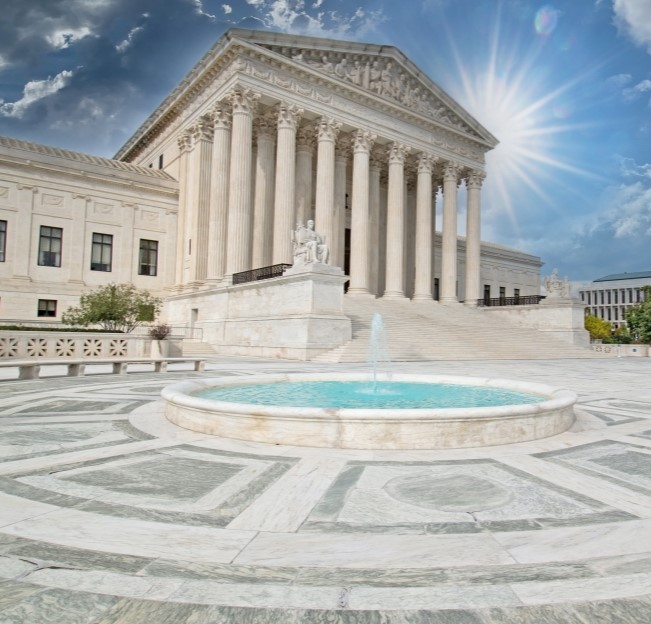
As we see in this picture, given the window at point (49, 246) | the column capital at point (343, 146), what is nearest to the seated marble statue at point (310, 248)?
the column capital at point (343, 146)

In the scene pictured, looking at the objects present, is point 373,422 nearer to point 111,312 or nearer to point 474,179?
point 111,312

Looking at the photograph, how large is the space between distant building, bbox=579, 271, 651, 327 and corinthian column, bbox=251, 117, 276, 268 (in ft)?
342

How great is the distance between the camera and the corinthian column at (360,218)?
114 ft

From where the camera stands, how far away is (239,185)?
29875 mm

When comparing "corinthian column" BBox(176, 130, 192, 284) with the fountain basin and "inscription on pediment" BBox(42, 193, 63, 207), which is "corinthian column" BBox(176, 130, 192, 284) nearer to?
"inscription on pediment" BBox(42, 193, 63, 207)

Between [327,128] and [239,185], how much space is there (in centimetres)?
860

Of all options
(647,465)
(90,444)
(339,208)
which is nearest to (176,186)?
(339,208)

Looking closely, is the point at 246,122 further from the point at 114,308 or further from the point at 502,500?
the point at 502,500

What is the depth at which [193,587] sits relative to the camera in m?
2.57

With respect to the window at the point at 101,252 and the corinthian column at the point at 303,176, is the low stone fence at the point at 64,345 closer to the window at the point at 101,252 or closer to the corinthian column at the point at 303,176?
the window at the point at 101,252

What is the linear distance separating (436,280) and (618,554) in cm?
5430

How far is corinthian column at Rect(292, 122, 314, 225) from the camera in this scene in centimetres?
3691

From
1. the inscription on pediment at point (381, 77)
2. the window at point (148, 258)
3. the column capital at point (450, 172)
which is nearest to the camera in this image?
the inscription on pediment at point (381, 77)

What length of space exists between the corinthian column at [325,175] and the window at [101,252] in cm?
1560
